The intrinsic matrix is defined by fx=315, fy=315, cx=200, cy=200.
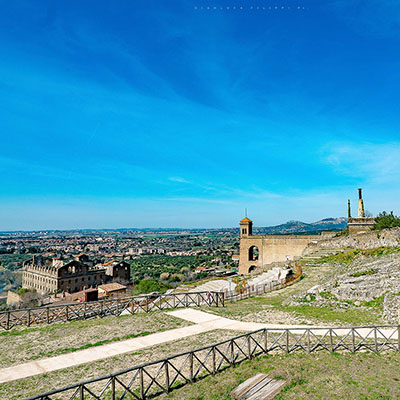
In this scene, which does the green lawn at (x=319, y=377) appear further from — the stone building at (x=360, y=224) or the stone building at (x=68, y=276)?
the stone building at (x=68, y=276)

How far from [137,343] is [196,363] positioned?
3.02 meters

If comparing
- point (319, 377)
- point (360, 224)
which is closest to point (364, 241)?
point (360, 224)

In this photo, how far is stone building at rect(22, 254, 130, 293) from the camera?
56625mm

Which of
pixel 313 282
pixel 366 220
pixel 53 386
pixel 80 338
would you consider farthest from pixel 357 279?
pixel 366 220

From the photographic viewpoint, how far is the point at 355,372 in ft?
28.8

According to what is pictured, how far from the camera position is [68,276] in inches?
2264

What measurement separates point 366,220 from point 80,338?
41.5 meters

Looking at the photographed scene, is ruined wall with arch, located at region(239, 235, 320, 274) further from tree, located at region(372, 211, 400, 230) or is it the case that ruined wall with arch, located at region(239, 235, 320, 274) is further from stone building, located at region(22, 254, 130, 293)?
stone building, located at region(22, 254, 130, 293)

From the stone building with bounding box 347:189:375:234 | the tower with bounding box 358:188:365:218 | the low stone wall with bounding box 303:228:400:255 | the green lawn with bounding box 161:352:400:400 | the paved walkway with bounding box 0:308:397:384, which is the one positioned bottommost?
the paved walkway with bounding box 0:308:397:384

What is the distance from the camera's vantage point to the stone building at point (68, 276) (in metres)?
56.6

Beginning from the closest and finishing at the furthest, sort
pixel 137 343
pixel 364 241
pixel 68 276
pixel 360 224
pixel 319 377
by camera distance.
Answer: pixel 319 377, pixel 137 343, pixel 364 241, pixel 360 224, pixel 68 276

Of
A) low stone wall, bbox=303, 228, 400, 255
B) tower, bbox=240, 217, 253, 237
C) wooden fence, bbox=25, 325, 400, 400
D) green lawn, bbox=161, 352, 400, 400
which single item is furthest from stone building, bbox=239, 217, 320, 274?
green lawn, bbox=161, 352, 400, 400

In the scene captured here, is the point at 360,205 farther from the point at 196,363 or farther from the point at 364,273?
the point at 196,363

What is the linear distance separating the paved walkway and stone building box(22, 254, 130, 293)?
47233mm
